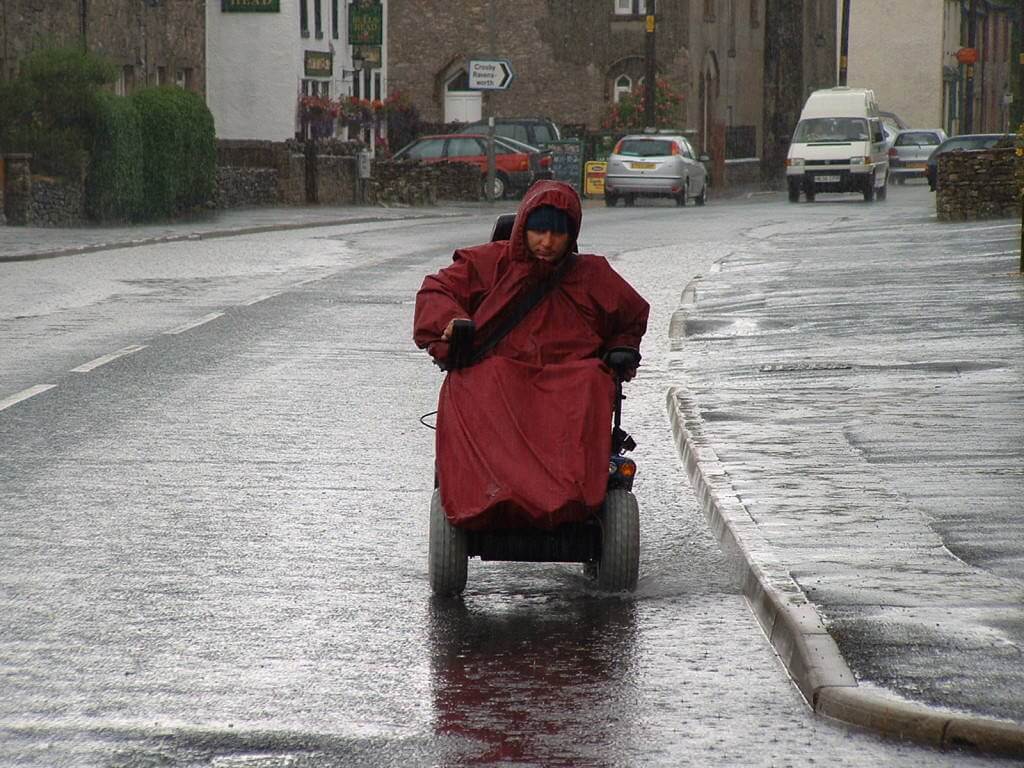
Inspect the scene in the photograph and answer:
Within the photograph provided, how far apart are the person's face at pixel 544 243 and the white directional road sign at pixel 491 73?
41.6 metres

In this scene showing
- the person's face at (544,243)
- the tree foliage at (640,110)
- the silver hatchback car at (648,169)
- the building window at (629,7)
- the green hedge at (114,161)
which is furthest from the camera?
the building window at (629,7)

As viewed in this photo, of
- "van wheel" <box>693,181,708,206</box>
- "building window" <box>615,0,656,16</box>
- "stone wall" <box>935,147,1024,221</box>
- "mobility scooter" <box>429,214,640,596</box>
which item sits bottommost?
"van wheel" <box>693,181,708,206</box>

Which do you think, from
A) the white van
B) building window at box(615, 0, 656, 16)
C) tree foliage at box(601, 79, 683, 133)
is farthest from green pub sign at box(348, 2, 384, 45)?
building window at box(615, 0, 656, 16)

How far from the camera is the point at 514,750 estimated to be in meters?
5.36

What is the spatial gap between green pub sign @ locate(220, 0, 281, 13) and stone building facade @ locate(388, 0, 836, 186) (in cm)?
1450

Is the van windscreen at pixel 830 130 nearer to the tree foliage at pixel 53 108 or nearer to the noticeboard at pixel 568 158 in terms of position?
the noticeboard at pixel 568 158

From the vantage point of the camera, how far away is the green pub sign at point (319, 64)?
56781 mm

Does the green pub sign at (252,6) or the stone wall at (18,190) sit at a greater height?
the green pub sign at (252,6)

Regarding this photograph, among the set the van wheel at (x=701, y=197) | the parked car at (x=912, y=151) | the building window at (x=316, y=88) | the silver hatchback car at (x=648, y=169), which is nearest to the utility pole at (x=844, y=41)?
the parked car at (x=912, y=151)

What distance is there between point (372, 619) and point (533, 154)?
4629 cm

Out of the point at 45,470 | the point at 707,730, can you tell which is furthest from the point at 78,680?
the point at 45,470

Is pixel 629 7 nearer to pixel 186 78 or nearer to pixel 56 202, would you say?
pixel 186 78

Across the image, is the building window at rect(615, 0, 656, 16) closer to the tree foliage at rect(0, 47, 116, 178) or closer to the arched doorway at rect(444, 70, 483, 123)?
the arched doorway at rect(444, 70, 483, 123)

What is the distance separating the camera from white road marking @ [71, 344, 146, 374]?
14531 millimetres
